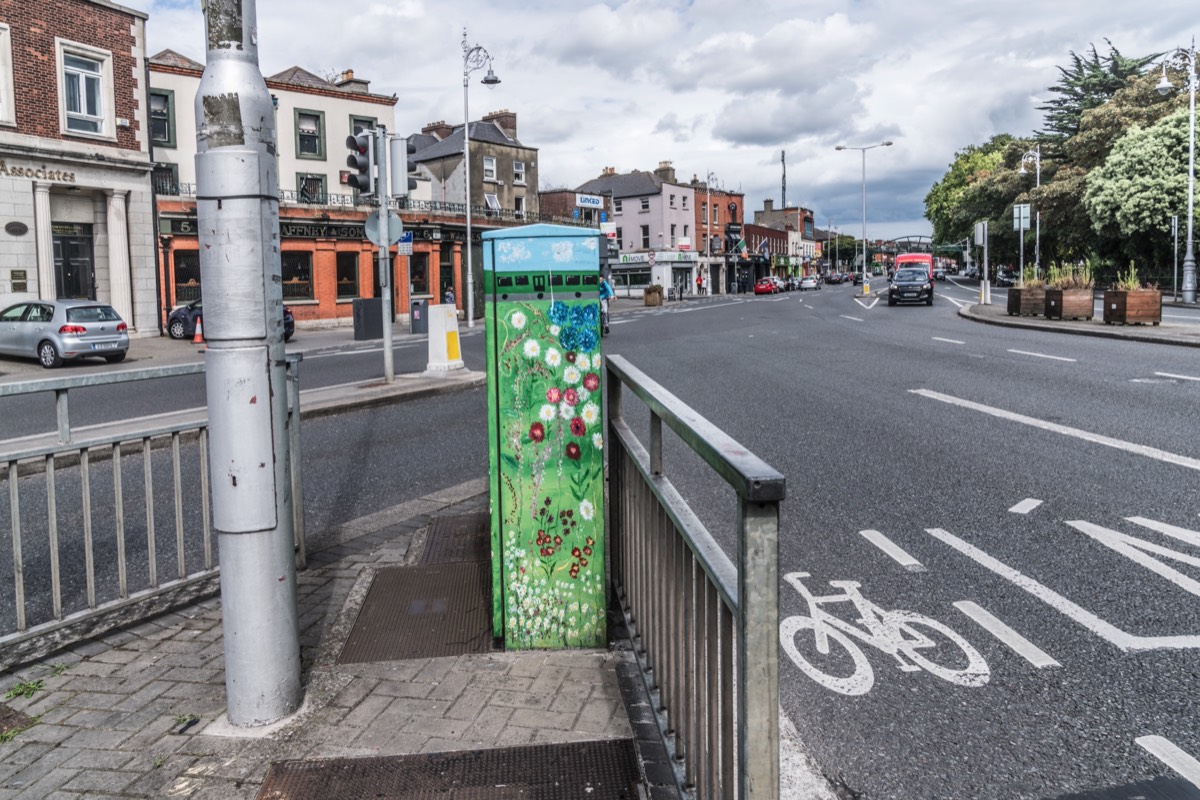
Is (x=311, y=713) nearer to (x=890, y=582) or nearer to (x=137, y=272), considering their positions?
(x=890, y=582)

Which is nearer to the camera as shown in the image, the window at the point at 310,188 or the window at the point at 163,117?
the window at the point at 163,117

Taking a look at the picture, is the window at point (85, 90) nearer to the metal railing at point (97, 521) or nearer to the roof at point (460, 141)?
the metal railing at point (97, 521)

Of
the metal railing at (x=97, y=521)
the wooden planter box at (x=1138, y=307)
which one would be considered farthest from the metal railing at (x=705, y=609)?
the wooden planter box at (x=1138, y=307)

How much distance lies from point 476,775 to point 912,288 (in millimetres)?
41831

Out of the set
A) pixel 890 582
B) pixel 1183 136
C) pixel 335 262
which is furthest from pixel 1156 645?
pixel 1183 136

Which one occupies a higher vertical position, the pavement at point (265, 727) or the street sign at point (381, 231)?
the street sign at point (381, 231)

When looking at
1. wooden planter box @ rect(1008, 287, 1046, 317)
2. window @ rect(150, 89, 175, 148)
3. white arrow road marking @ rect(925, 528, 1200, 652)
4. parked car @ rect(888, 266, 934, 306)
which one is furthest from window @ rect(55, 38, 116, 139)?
parked car @ rect(888, 266, 934, 306)

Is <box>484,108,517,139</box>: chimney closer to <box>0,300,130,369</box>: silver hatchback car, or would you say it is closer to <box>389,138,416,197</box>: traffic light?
<box>0,300,130,369</box>: silver hatchback car

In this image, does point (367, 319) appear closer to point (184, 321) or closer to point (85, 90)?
point (184, 321)

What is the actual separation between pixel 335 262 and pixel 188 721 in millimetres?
37886

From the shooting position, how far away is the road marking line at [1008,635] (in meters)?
3.82

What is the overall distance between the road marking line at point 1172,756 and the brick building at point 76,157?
29.5 m

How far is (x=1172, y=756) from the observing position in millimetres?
3020

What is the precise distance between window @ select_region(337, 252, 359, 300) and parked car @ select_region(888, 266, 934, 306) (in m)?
23.4
